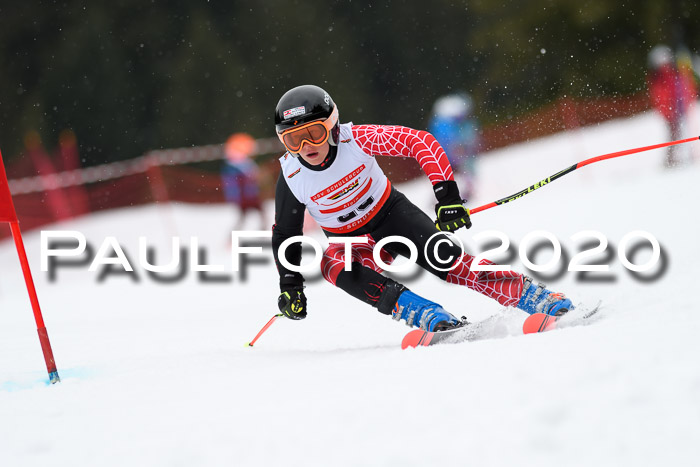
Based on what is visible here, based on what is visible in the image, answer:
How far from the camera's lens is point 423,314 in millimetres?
4125

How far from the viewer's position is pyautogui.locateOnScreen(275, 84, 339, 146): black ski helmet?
13.8ft

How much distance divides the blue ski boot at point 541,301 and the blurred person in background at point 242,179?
898 cm

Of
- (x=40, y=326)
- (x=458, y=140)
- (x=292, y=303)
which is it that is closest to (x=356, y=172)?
(x=292, y=303)

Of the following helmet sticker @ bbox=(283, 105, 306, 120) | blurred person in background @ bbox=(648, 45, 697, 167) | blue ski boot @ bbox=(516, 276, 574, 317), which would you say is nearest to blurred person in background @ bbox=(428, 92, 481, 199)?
blurred person in background @ bbox=(648, 45, 697, 167)

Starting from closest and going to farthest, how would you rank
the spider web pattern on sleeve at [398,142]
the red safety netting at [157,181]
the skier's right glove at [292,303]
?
the spider web pattern on sleeve at [398,142] < the skier's right glove at [292,303] < the red safety netting at [157,181]

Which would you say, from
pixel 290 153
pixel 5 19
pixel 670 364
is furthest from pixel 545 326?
pixel 5 19

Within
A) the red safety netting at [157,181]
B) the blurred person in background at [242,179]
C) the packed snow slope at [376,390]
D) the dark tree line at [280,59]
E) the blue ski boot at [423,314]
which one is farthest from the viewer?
the dark tree line at [280,59]

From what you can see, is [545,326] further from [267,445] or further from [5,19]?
[5,19]

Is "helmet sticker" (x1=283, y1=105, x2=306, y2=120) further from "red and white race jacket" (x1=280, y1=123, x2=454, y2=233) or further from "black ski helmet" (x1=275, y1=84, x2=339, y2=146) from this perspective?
"red and white race jacket" (x1=280, y1=123, x2=454, y2=233)

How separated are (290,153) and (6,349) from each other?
9.31 ft

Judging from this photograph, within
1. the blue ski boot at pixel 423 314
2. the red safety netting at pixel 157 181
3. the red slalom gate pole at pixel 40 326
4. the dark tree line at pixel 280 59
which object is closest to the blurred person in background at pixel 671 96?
the red safety netting at pixel 157 181

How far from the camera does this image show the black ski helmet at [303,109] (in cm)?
419

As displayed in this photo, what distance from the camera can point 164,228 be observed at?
13391 millimetres

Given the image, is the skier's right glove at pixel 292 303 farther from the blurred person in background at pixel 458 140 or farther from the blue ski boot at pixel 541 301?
the blurred person in background at pixel 458 140
